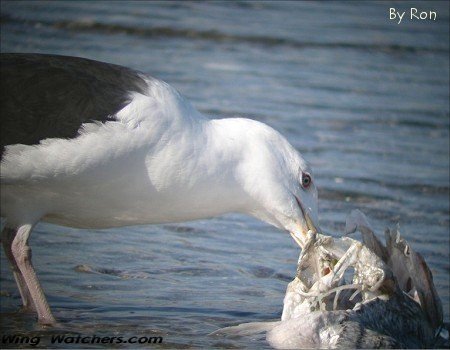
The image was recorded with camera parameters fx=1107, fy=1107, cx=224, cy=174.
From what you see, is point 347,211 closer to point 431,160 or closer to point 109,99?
point 431,160

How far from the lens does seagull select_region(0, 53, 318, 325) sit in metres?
5.96

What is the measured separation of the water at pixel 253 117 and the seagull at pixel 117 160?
21.4 inches

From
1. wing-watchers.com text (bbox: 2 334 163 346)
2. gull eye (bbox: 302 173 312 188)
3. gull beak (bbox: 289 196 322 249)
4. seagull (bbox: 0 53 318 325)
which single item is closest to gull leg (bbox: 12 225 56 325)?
seagull (bbox: 0 53 318 325)

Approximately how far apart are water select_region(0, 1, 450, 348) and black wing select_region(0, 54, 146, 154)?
3.53ft

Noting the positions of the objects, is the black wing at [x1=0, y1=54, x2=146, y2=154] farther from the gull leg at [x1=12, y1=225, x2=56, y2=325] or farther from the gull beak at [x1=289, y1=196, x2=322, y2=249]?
the gull beak at [x1=289, y1=196, x2=322, y2=249]

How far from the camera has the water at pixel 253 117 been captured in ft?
21.6

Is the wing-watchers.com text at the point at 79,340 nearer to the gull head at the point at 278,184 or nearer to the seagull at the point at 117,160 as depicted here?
the seagull at the point at 117,160

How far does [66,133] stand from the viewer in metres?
5.96

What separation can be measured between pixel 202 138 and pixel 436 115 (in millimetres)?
6070

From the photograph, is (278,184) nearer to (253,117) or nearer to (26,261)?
(26,261)

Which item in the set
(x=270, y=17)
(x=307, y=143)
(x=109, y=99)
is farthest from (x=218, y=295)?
(x=270, y=17)

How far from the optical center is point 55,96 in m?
6.07

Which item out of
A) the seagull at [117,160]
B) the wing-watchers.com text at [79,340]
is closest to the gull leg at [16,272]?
the seagull at [117,160]

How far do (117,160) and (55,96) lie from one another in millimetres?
508
